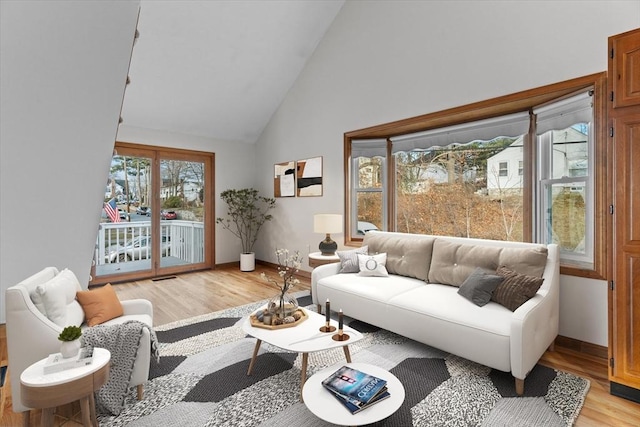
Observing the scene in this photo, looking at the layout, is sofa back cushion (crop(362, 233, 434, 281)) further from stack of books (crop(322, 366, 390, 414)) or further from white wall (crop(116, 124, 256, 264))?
white wall (crop(116, 124, 256, 264))

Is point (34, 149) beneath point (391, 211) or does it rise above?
above

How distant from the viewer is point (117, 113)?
2.23 meters

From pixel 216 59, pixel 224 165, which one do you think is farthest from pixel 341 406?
pixel 224 165

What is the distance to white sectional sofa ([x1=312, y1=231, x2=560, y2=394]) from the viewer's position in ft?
7.16

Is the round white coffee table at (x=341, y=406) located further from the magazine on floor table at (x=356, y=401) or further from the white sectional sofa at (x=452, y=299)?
the white sectional sofa at (x=452, y=299)

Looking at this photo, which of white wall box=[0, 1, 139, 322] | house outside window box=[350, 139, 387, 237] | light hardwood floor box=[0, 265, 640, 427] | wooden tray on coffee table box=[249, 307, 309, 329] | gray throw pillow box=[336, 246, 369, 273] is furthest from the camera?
house outside window box=[350, 139, 387, 237]

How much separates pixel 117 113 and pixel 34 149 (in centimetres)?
58

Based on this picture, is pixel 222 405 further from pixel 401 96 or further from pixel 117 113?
pixel 401 96

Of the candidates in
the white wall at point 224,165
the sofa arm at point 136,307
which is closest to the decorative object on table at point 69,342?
the sofa arm at point 136,307

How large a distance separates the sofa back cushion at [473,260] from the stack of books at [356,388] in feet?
5.65

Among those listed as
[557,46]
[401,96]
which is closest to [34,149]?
[401,96]

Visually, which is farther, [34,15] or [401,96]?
[401,96]

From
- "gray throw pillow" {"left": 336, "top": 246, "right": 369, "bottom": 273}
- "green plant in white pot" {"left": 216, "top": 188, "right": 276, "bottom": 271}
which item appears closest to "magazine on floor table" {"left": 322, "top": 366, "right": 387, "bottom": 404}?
"gray throw pillow" {"left": 336, "top": 246, "right": 369, "bottom": 273}

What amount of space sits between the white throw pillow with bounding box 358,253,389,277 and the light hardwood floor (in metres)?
1.51
